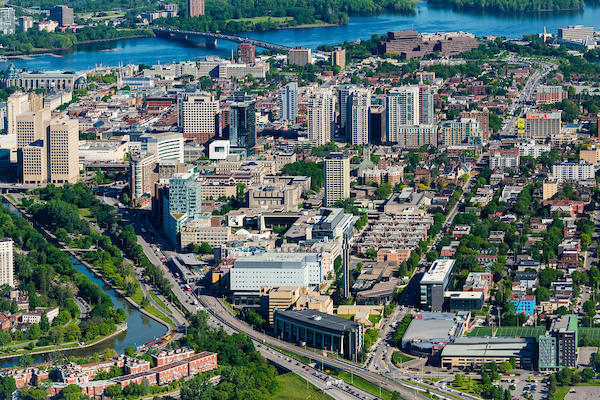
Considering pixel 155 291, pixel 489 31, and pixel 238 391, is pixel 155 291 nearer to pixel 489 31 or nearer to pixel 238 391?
pixel 238 391

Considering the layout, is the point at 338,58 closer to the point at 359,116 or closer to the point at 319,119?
the point at 359,116

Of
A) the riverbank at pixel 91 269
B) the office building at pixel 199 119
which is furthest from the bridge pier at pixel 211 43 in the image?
the riverbank at pixel 91 269

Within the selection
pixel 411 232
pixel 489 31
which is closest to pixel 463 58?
pixel 489 31

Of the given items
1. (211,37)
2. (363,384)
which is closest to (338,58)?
(211,37)

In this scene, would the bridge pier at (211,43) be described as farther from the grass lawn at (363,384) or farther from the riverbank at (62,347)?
the grass lawn at (363,384)


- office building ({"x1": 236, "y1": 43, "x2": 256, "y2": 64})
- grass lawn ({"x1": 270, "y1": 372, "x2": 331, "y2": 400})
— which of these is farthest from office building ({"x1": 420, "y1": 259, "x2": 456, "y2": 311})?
office building ({"x1": 236, "y1": 43, "x2": 256, "y2": 64})

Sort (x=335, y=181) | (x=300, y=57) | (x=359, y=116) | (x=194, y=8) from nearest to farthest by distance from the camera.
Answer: (x=335, y=181) → (x=359, y=116) → (x=300, y=57) → (x=194, y=8)
